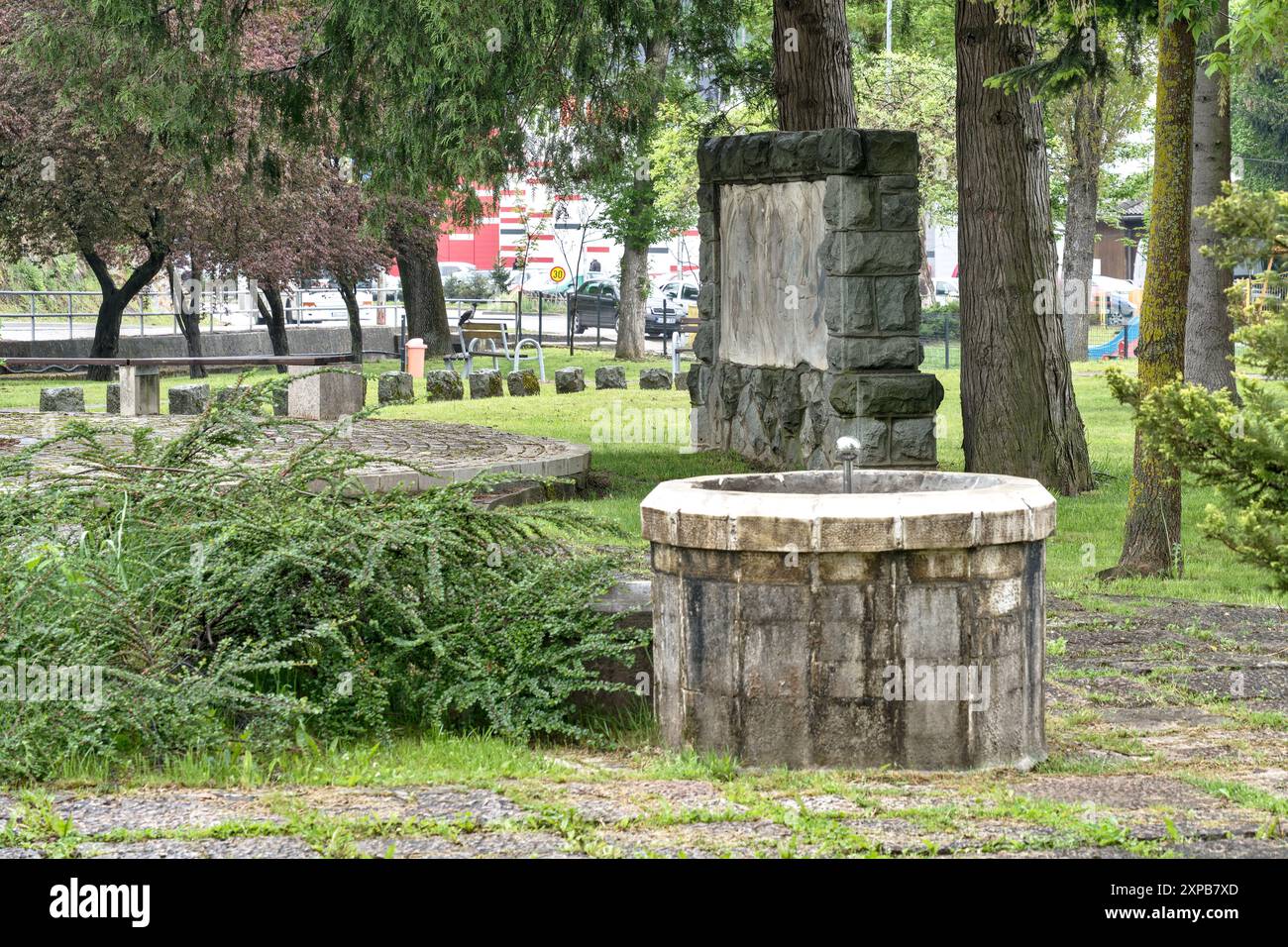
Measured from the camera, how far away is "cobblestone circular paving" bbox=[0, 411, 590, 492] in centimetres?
1170

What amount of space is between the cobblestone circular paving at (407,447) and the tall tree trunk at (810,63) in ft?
12.4

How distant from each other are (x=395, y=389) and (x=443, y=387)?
2.40 feet

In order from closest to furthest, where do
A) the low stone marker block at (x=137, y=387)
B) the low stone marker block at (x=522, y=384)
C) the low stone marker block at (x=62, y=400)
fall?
the low stone marker block at (x=137, y=387), the low stone marker block at (x=62, y=400), the low stone marker block at (x=522, y=384)

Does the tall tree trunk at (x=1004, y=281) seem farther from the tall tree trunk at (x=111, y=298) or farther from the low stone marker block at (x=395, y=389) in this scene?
the tall tree trunk at (x=111, y=298)

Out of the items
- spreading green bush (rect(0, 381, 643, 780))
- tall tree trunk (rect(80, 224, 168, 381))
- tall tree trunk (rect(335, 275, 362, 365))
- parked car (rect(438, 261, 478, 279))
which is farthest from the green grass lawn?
parked car (rect(438, 261, 478, 279))

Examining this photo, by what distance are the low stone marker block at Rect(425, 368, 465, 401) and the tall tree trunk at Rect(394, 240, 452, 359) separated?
35.0 ft

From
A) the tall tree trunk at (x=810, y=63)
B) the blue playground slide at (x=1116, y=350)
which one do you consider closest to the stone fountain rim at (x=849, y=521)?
the tall tree trunk at (x=810, y=63)

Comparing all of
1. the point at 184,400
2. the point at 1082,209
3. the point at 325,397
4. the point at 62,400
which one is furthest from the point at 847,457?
the point at 1082,209

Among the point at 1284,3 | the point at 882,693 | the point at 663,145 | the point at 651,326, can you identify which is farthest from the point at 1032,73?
the point at 651,326

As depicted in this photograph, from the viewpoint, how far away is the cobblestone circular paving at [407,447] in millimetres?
11703

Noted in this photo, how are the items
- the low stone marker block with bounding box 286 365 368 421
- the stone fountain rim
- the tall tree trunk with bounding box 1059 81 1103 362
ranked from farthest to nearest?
the tall tree trunk with bounding box 1059 81 1103 362, the low stone marker block with bounding box 286 365 368 421, the stone fountain rim

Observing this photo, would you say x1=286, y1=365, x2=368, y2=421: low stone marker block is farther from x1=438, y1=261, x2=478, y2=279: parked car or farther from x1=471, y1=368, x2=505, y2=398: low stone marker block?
x1=438, y1=261, x2=478, y2=279: parked car

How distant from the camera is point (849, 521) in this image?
5.52m

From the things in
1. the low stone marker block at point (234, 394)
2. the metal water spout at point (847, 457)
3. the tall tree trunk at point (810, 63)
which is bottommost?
the metal water spout at point (847, 457)
